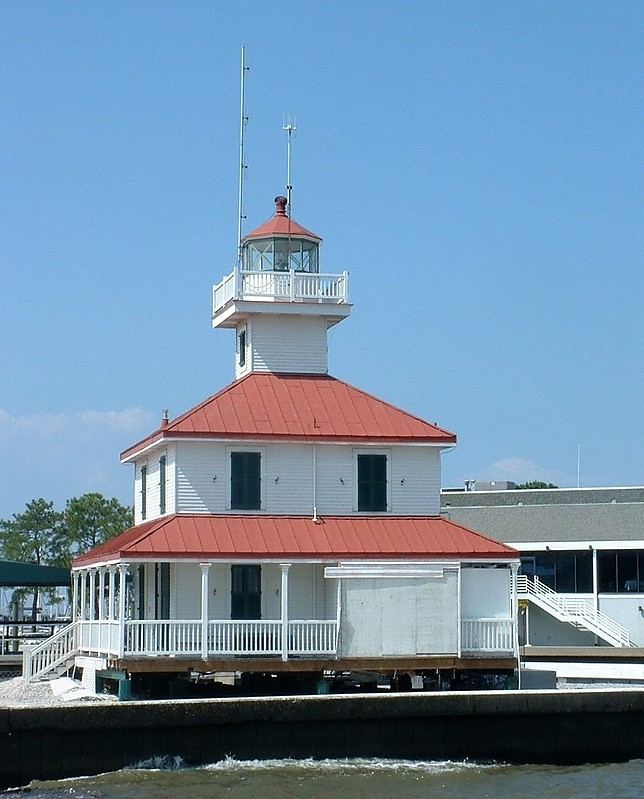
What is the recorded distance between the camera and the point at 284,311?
3825 centimetres

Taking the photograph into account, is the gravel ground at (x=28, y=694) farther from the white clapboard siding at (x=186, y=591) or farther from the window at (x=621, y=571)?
the window at (x=621, y=571)

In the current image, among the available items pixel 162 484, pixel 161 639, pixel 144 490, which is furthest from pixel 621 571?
pixel 161 639

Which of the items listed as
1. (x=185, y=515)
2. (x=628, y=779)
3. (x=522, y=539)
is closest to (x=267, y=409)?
(x=185, y=515)

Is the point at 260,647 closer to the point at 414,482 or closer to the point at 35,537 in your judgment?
the point at 414,482

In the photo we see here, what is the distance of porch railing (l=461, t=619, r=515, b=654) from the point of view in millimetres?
33219

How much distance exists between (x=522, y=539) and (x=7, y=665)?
18.8 metres

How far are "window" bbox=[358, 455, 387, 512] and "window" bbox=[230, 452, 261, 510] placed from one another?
2376 mm

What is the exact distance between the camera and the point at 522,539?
51250 mm

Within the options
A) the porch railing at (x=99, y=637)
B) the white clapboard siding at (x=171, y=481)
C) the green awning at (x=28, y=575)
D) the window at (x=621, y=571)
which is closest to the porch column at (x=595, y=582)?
the window at (x=621, y=571)

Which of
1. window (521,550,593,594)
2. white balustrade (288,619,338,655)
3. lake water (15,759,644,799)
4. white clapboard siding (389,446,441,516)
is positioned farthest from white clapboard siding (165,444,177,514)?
window (521,550,593,594)

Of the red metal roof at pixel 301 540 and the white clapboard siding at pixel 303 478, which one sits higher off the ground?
the white clapboard siding at pixel 303 478

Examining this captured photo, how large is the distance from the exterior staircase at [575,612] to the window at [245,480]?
15.4 metres

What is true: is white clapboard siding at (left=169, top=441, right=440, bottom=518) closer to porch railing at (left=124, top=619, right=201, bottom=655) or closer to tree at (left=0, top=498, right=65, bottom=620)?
porch railing at (left=124, top=619, right=201, bottom=655)

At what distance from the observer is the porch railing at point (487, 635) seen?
3322cm
